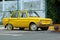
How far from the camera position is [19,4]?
29922 mm

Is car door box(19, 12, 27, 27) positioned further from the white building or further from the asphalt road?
the white building

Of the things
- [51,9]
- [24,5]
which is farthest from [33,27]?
[24,5]

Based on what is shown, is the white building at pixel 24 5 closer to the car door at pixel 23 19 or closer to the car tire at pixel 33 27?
the car door at pixel 23 19

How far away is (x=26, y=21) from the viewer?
933 inches

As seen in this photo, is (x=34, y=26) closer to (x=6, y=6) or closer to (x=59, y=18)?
→ (x=59, y=18)

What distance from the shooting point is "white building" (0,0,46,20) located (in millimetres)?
29411

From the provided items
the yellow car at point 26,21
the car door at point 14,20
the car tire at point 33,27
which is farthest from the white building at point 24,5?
the car tire at point 33,27

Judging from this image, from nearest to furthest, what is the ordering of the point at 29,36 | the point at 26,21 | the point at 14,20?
1. the point at 29,36
2. the point at 26,21
3. the point at 14,20

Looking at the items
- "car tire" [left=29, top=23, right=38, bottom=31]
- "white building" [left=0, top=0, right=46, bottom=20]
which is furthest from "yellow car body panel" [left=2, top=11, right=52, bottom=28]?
"white building" [left=0, top=0, right=46, bottom=20]

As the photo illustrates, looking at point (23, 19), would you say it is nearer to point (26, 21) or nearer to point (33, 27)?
point (26, 21)

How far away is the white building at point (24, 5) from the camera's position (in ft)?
96.5

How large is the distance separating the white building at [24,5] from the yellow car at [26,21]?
4.69 meters

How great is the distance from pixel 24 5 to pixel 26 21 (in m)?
6.46

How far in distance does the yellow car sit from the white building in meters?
4.69
